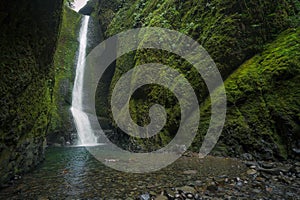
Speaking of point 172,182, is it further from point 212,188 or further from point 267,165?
→ point 267,165

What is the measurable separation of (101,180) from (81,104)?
11324 millimetres

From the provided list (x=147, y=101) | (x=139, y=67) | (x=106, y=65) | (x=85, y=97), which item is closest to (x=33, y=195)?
(x=147, y=101)

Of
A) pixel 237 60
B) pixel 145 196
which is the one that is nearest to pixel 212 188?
pixel 145 196

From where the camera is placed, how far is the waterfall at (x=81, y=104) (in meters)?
13.2

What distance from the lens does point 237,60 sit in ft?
25.7

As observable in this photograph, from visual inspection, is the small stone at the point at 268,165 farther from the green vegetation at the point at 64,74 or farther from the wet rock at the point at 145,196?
the green vegetation at the point at 64,74

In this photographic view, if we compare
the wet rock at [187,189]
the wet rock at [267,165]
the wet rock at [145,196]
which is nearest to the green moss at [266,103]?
the wet rock at [267,165]

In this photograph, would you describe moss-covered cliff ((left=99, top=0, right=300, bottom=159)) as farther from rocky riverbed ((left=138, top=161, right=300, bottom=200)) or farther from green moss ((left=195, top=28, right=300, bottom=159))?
rocky riverbed ((left=138, top=161, right=300, bottom=200))

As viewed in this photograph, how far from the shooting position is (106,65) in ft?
56.2

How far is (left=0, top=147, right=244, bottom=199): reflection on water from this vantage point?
4.24m

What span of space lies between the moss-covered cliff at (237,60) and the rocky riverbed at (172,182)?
0.87m

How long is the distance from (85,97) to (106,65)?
114 inches

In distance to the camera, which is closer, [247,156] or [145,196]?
[145,196]

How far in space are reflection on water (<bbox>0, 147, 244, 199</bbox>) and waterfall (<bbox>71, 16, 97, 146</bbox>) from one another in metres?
6.46
